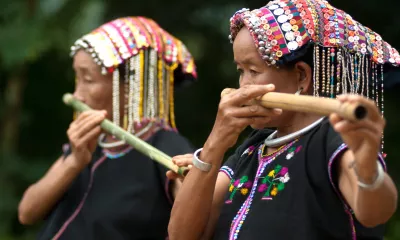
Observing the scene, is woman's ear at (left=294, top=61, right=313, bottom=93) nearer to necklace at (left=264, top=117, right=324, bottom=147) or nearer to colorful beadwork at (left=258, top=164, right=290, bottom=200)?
necklace at (left=264, top=117, right=324, bottom=147)

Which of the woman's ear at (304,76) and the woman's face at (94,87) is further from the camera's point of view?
the woman's face at (94,87)

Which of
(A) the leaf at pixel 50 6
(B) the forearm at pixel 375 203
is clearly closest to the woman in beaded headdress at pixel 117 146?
(B) the forearm at pixel 375 203

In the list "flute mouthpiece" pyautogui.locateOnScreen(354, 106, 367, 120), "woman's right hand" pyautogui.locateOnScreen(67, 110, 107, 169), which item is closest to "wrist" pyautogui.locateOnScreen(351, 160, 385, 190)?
"flute mouthpiece" pyautogui.locateOnScreen(354, 106, 367, 120)

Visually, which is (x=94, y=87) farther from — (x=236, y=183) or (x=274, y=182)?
(x=274, y=182)

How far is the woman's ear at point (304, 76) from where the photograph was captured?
2543 mm

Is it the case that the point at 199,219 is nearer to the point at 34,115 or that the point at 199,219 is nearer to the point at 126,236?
the point at 126,236

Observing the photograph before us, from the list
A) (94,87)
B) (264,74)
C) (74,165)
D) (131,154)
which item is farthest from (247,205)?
(94,87)

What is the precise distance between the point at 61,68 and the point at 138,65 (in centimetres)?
273

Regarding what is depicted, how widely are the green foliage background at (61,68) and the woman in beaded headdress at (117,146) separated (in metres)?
1.82

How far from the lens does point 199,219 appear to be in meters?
2.61

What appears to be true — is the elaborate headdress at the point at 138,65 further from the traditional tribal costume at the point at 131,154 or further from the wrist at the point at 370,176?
the wrist at the point at 370,176

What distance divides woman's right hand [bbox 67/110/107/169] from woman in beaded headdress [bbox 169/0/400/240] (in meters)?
1.09

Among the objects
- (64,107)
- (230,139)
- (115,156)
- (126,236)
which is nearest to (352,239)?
(230,139)

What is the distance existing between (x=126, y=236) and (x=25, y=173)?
2.88 metres
